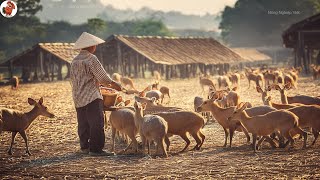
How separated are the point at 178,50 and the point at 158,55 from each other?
5.21 m

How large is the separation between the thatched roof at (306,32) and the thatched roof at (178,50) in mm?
9267

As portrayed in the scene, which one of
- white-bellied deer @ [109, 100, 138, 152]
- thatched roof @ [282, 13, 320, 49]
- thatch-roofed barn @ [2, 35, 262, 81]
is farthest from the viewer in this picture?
thatch-roofed barn @ [2, 35, 262, 81]

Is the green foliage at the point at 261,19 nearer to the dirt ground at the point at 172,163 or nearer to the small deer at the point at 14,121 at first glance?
the dirt ground at the point at 172,163

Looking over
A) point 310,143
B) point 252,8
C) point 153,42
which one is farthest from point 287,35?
point 252,8

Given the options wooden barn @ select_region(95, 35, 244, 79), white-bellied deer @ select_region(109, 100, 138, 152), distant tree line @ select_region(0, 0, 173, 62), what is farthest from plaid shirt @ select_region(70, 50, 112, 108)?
distant tree line @ select_region(0, 0, 173, 62)

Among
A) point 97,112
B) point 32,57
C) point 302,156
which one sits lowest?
point 302,156

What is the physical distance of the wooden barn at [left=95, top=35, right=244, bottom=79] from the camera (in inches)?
1608

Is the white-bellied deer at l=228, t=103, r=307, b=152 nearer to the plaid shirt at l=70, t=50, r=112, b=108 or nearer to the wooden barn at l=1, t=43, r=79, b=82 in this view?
the plaid shirt at l=70, t=50, r=112, b=108

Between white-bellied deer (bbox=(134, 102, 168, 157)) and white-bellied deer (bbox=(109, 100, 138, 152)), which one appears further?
white-bellied deer (bbox=(109, 100, 138, 152))

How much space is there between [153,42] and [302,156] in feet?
118

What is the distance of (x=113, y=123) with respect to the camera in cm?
1033

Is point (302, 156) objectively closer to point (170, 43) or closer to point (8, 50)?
point (170, 43)

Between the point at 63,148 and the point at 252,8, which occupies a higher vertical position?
the point at 252,8

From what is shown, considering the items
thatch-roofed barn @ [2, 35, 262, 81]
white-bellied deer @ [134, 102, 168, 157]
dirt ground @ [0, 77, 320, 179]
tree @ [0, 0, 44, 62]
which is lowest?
dirt ground @ [0, 77, 320, 179]
